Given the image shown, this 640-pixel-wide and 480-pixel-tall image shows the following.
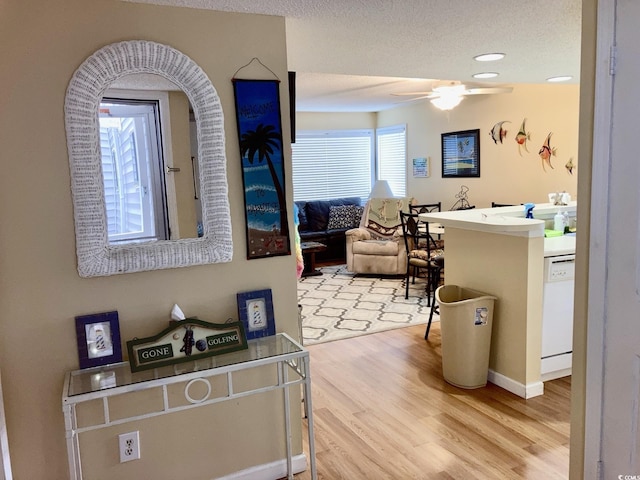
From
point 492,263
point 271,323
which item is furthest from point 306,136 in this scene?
point 271,323

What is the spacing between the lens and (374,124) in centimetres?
856

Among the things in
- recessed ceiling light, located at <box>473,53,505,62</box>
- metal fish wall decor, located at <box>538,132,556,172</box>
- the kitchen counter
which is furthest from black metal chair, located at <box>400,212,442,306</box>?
recessed ceiling light, located at <box>473,53,505,62</box>

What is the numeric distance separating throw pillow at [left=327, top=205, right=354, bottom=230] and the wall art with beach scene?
5538 millimetres

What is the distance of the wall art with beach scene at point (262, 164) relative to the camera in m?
2.19

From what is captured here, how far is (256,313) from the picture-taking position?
2283 mm

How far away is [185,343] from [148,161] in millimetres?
759

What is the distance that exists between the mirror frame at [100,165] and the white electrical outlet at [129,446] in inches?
27.2

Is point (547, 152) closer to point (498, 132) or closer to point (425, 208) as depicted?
point (498, 132)

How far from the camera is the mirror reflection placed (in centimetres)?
198

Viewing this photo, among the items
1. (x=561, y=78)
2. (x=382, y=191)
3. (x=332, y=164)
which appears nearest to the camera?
(x=561, y=78)
